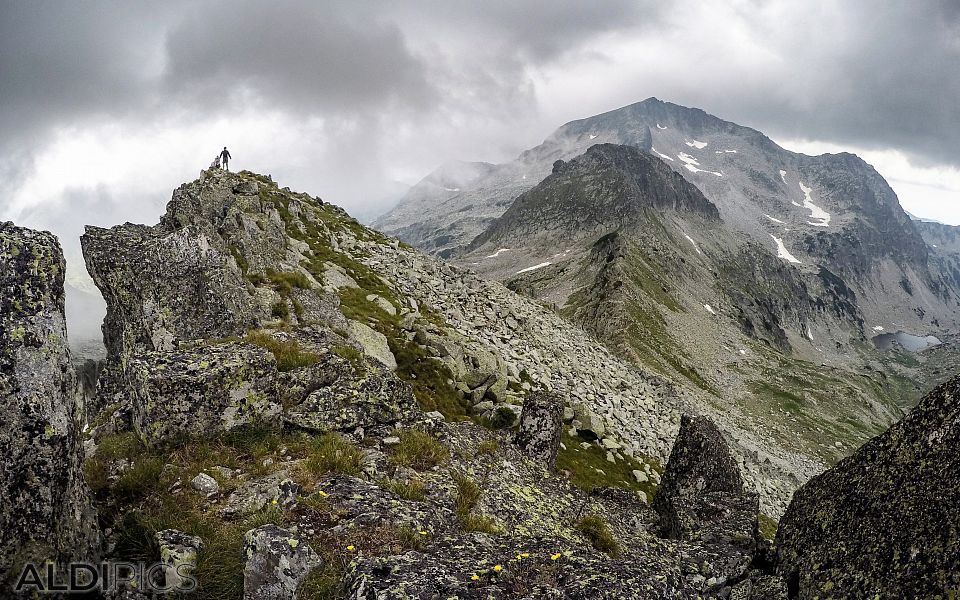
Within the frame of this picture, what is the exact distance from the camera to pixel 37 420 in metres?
7.00

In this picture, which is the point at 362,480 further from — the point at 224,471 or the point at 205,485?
the point at 205,485

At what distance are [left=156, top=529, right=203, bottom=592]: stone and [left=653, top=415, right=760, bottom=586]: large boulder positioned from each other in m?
10.1

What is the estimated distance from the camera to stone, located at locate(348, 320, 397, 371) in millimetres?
23789

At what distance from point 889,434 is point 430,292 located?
36.5 meters

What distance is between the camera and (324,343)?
16.0m

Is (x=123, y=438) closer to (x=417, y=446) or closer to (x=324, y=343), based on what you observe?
(x=324, y=343)

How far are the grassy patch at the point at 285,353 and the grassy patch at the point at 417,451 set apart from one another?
3.69 m

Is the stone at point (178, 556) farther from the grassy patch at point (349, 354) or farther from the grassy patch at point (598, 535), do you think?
the grassy patch at point (598, 535)

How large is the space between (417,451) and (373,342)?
524 inches

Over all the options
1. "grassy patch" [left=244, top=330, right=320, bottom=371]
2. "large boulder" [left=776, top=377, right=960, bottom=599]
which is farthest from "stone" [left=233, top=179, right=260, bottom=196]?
"large boulder" [left=776, top=377, right=960, bottom=599]

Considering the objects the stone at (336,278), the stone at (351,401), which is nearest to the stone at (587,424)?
the stone at (336,278)

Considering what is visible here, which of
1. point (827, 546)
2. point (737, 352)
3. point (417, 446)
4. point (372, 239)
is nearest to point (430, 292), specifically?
point (372, 239)

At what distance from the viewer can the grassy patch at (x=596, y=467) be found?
25125mm

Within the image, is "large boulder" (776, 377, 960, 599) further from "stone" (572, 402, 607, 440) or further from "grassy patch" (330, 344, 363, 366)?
"stone" (572, 402, 607, 440)
